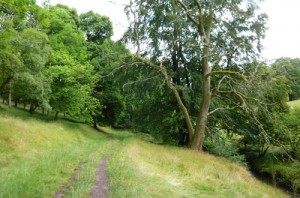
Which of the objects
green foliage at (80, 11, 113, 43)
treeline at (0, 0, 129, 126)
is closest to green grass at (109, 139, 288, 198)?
treeline at (0, 0, 129, 126)

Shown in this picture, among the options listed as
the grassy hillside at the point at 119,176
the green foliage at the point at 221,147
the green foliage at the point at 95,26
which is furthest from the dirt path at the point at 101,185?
the green foliage at the point at 95,26

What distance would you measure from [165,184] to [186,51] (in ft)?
49.9

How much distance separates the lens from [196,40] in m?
20.0

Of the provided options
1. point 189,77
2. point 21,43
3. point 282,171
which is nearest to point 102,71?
point 189,77

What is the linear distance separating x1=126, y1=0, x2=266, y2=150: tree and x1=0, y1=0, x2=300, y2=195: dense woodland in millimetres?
76

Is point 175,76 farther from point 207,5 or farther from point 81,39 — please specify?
point 81,39

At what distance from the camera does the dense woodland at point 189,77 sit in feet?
51.4

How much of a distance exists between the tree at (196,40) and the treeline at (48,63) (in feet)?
10.3

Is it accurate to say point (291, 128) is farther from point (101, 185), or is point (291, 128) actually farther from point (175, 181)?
point (101, 185)

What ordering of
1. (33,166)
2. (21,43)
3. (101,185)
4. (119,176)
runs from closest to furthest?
(101,185)
(119,176)
(33,166)
(21,43)

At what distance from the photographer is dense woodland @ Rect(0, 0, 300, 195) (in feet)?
51.4

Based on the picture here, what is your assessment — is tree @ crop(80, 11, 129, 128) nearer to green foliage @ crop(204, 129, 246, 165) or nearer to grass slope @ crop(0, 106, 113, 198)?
green foliage @ crop(204, 129, 246, 165)

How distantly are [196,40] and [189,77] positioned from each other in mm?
3280

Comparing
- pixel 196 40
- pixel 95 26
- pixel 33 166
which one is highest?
pixel 95 26
